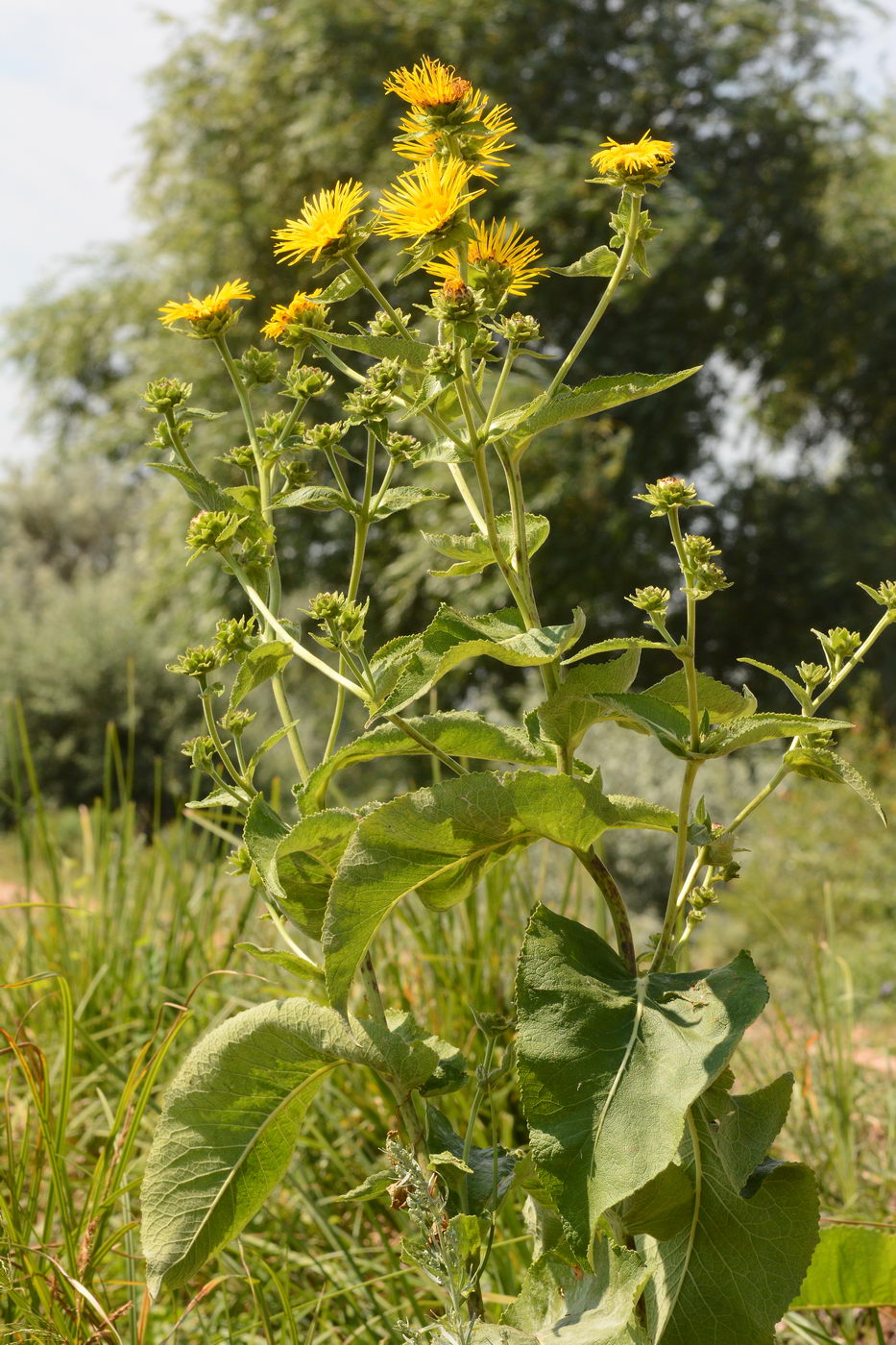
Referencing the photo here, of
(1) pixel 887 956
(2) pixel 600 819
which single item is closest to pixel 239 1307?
(2) pixel 600 819

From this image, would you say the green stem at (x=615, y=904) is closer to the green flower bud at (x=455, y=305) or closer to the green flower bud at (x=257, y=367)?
the green flower bud at (x=455, y=305)

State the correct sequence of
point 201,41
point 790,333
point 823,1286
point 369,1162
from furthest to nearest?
point 201,41 < point 790,333 < point 369,1162 < point 823,1286

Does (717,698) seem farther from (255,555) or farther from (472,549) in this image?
(255,555)

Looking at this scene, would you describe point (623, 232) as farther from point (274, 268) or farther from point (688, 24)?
point (688, 24)

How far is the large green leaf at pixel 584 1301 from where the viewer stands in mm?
886

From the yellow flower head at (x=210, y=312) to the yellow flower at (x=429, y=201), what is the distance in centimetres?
23

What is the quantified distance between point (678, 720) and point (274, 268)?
1038 centimetres

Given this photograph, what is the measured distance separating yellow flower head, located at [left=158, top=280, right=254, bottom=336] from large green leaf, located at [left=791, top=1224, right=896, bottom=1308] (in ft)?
3.59

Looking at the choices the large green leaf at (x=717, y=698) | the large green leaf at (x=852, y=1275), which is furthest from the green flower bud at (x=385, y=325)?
the large green leaf at (x=852, y=1275)

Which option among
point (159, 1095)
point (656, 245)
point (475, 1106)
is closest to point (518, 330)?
point (475, 1106)

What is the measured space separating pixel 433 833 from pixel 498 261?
50 centimetres

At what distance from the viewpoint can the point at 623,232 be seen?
0.95 metres

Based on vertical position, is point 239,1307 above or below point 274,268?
below

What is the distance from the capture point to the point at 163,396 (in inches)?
42.6
